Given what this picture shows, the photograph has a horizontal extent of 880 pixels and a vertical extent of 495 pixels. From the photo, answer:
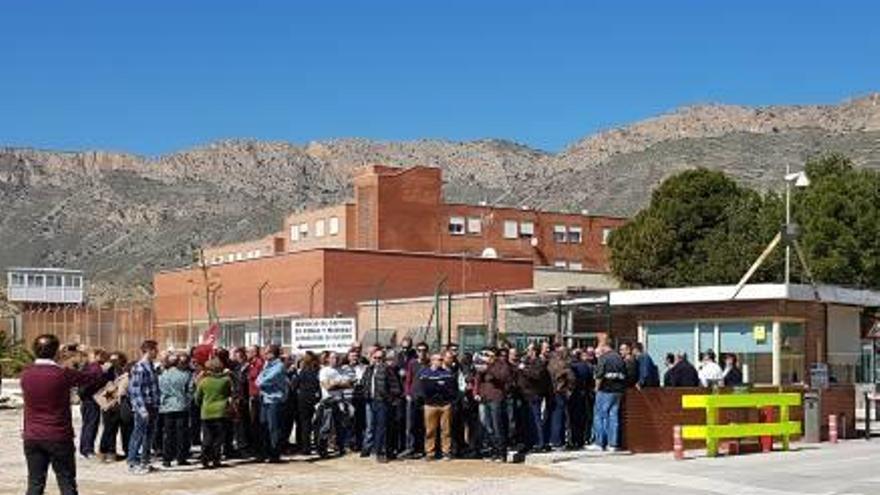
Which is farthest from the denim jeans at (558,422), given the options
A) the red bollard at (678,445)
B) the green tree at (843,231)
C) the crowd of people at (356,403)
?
the green tree at (843,231)

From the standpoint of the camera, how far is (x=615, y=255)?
7725 centimetres

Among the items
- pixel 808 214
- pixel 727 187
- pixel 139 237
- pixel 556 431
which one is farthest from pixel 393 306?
pixel 139 237

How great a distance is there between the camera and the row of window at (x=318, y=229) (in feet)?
304

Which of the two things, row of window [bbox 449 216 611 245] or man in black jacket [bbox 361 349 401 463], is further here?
row of window [bbox 449 216 611 245]

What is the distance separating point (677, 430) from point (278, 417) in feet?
20.7

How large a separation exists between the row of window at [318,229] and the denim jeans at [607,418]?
6860 cm

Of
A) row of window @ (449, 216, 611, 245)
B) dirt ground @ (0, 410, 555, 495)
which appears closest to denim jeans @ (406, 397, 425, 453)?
dirt ground @ (0, 410, 555, 495)

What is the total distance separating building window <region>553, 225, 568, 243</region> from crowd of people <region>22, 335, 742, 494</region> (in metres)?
→ 72.1

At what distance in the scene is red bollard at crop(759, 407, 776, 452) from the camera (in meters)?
24.9

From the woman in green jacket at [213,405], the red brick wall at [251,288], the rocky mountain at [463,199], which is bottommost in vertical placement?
the woman in green jacket at [213,405]

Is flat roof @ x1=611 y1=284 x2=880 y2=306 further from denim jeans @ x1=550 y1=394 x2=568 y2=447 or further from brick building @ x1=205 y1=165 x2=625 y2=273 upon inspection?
brick building @ x1=205 y1=165 x2=625 y2=273

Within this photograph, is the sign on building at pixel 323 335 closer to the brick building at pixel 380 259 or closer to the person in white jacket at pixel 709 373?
the person in white jacket at pixel 709 373

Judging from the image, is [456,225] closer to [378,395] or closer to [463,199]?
[378,395]

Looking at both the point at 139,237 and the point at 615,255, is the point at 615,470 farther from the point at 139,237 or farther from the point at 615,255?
the point at 139,237
